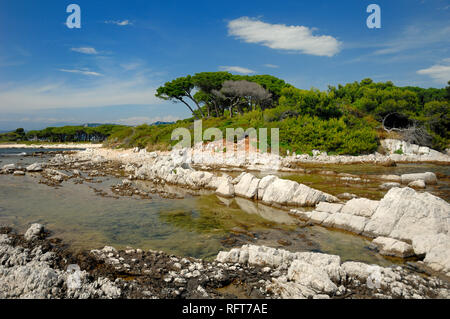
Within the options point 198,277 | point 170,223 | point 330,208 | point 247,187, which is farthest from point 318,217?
point 198,277

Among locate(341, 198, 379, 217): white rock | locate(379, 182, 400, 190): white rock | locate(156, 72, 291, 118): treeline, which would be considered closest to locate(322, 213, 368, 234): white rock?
locate(341, 198, 379, 217): white rock

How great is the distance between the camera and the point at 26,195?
15.3 m

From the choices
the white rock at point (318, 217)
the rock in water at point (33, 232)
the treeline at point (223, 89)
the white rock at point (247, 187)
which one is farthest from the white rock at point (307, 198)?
the treeline at point (223, 89)

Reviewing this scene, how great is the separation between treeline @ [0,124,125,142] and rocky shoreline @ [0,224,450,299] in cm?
8505

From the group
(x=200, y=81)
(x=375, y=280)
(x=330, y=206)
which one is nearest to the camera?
(x=375, y=280)

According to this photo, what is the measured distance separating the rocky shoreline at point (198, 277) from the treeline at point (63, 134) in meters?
85.1

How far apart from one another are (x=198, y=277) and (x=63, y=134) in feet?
320

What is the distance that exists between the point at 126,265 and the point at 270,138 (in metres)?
31.8

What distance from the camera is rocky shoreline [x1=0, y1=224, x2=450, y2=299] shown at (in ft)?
18.3

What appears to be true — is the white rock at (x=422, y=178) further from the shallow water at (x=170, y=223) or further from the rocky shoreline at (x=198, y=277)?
the rocky shoreline at (x=198, y=277)

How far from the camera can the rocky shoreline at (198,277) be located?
18.3 feet
